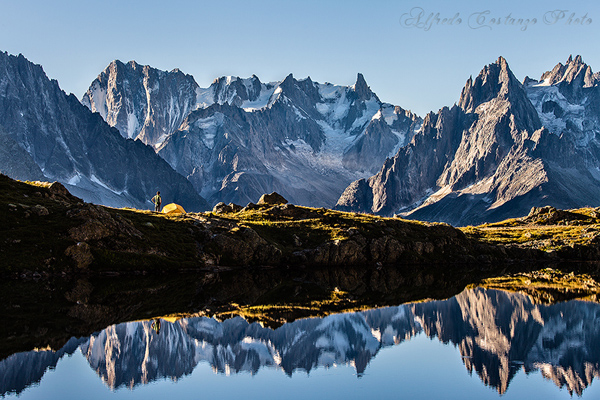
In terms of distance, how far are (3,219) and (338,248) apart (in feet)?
153

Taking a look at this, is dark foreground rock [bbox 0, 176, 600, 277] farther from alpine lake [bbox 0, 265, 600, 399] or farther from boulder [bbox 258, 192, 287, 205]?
alpine lake [bbox 0, 265, 600, 399]

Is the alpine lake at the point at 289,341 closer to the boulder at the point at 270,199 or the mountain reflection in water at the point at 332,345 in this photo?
the mountain reflection in water at the point at 332,345

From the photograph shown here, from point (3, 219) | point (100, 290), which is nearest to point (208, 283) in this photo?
point (100, 290)

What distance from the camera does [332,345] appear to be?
35719mm

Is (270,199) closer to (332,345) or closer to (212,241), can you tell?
(212,241)

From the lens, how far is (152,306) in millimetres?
46312

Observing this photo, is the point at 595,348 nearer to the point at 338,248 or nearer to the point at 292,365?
the point at 292,365

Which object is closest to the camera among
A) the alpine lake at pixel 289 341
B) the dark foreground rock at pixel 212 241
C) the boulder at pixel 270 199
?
the alpine lake at pixel 289 341

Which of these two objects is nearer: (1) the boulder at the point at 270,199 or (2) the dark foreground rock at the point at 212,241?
(2) the dark foreground rock at the point at 212,241

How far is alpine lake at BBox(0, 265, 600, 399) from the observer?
27.9 meters

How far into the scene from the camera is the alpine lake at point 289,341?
27.9 meters

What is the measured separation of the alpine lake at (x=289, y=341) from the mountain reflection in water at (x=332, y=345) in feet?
0.34

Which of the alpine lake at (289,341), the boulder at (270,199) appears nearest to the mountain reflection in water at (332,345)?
the alpine lake at (289,341)

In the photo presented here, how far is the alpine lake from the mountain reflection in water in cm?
10
